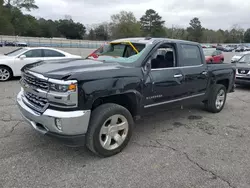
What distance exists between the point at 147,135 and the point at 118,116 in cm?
112

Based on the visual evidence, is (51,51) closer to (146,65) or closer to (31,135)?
(31,135)

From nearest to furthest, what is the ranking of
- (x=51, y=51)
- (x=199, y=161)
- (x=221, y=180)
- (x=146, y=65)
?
1. (x=221, y=180)
2. (x=199, y=161)
3. (x=146, y=65)
4. (x=51, y=51)

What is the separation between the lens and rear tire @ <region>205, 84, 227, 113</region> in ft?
17.2

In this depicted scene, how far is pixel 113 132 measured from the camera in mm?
3217

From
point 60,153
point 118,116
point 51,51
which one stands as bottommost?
point 60,153

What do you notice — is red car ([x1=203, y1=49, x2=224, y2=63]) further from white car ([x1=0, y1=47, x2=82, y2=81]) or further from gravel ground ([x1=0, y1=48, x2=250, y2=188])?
gravel ground ([x1=0, y1=48, x2=250, y2=188])

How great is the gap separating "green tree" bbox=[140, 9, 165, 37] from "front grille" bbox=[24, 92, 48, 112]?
94258 millimetres

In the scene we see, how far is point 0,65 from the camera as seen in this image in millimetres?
8602

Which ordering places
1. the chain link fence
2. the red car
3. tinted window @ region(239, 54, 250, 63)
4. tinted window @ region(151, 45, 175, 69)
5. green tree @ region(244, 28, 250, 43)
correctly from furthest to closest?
1. green tree @ region(244, 28, 250, 43)
2. the chain link fence
3. the red car
4. tinted window @ region(239, 54, 250, 63)
5. tinted window @ region(151, 45, 175, 69)

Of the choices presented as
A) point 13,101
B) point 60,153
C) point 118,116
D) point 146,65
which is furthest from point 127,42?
point 13,101

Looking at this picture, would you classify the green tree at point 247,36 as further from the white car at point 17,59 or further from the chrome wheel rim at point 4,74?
the chrome wheel rim at point 4,74

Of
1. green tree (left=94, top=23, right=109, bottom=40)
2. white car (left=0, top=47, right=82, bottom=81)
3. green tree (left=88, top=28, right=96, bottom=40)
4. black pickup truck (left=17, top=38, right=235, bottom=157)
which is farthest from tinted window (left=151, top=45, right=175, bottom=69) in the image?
green tree (left=88, top=28, right=96, bottom=40)

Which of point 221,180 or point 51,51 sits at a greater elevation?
point 51,51

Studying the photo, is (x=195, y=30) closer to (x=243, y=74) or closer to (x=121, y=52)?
(x=243, y=74)
